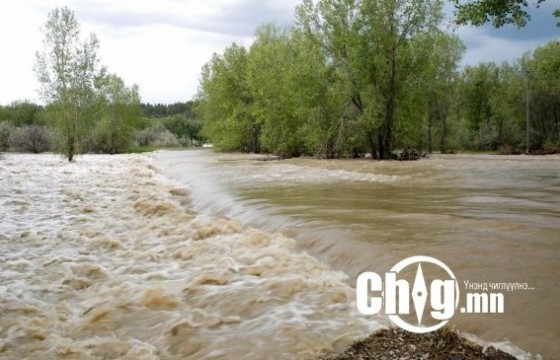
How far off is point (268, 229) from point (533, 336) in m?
5.36

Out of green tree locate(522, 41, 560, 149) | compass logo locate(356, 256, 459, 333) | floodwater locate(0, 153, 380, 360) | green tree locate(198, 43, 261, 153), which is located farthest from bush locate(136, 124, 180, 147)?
compass logo locate(356, 256, 459, 333)

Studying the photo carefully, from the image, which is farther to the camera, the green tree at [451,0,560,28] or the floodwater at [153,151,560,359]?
the green tree at [451,0,560,28]

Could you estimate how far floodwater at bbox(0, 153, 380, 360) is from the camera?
4332 mm

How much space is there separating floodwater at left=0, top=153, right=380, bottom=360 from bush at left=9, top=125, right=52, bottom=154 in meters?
68.4

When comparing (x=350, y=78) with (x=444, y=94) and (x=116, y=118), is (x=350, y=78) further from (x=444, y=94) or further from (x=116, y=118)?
(x=116, y=118)

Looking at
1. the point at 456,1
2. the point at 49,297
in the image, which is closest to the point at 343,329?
the point at 49,297

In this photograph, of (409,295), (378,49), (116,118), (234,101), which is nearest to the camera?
(409,295)

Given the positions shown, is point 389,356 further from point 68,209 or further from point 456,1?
point 456,1

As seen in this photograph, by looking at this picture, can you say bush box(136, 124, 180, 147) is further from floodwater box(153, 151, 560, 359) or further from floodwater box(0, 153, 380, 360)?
floodwater box(0, 153, 380, 360)

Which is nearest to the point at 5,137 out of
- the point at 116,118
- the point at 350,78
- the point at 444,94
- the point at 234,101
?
the point at 116,118

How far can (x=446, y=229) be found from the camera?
7438mm

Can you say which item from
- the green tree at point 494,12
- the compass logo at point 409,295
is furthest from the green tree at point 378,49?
the compass logo at point 409,295

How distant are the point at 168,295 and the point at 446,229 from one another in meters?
4.33

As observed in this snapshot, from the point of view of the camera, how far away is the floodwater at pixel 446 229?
4.29m
